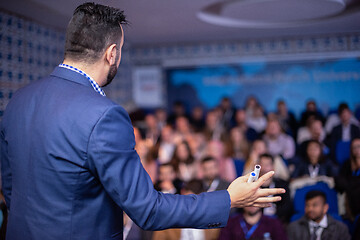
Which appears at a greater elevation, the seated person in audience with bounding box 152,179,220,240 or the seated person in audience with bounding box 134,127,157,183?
the seated person in audience with bounding box 134,127,157,183

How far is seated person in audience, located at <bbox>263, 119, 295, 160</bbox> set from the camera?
14.9ft

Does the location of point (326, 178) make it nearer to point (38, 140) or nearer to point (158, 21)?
point (158, 21)

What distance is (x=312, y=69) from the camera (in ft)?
19.8

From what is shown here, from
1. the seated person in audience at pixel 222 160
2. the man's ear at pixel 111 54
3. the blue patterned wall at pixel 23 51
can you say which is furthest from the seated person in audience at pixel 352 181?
the blue patterned wall at pixel 23 51

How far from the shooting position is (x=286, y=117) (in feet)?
19.2

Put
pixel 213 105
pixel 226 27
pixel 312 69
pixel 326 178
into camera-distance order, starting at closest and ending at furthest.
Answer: pixel 326 178
pixel 226 27
pixel 312 69
pixel 213 105

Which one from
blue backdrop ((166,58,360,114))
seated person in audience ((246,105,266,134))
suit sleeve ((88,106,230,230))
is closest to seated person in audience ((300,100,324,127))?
blue backdrop ((166,58,360,114))

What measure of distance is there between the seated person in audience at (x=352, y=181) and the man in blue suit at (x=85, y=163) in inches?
104

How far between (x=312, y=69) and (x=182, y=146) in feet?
11.6

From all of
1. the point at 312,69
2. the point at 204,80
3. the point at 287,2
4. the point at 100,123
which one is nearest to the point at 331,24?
the point at 312,69

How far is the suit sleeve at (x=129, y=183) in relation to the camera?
2.31 feet

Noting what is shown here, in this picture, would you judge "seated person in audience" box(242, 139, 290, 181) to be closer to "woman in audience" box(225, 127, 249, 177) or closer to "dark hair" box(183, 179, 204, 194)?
"woman in audience" box(225, 127, 249, 177)

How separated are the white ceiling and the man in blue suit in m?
1.57

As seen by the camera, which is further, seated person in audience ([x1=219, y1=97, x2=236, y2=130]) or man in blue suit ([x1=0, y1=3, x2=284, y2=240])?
seated person in audience ([x1=219, y1=97, x2=236, y2=130])
